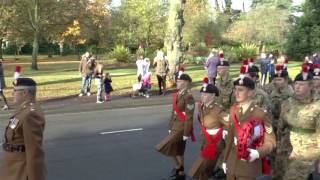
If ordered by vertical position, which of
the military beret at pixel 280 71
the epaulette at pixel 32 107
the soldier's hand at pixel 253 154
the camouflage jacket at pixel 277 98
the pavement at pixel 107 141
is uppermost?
the military beret at pixel 280 71

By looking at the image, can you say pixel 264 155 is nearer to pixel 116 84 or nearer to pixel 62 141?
pixel 62 141

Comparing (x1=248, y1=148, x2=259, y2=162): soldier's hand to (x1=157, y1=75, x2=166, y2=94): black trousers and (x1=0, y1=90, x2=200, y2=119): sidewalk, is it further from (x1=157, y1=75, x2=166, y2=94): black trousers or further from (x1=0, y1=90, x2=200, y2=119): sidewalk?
(x1=157, y1=75, x2=166, y2=94): black trousers

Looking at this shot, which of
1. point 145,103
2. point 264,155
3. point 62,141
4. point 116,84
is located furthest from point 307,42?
point 264,155

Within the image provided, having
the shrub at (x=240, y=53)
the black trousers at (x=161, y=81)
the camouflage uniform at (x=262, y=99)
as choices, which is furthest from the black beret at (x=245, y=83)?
the shrub at (x=240, y=53)

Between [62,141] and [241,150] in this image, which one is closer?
[241,150]

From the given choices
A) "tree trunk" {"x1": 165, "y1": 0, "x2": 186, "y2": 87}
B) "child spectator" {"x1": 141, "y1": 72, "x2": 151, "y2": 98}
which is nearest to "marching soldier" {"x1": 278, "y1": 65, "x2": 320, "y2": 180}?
"child spectator" {"x1": 141, "y1": 72, "x2": 151, "y2": 98}

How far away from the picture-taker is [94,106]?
20078 mm

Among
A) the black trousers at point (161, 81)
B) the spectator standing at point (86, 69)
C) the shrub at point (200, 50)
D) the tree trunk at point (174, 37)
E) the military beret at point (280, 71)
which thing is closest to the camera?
the military beret at point (280, 71)

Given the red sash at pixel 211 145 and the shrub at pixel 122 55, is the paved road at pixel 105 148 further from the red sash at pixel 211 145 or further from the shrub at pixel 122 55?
the shrub at pixel 122 55

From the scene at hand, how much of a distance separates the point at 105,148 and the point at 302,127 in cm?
599

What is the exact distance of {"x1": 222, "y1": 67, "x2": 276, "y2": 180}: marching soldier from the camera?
18.2 feet

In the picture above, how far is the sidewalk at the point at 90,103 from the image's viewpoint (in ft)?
63.2

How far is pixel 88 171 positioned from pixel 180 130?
205cm

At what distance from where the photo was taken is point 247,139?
5551 millimetres
